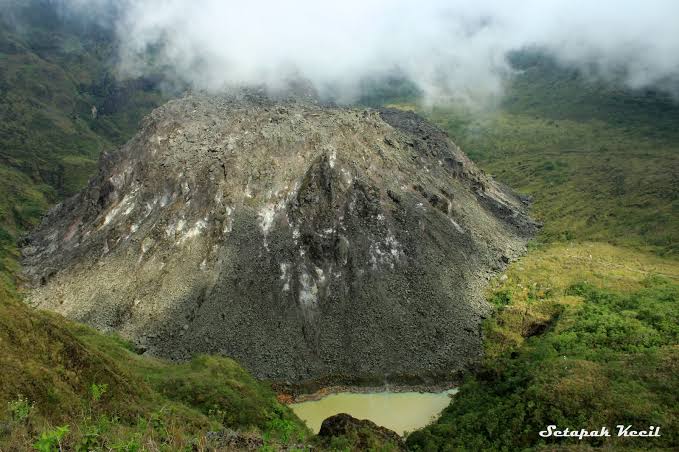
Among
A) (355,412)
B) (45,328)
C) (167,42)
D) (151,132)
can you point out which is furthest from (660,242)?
(167,42)

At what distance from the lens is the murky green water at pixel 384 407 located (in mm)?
46719

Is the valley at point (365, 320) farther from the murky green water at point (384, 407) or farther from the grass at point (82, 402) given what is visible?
the murky green water at point (384, 407)

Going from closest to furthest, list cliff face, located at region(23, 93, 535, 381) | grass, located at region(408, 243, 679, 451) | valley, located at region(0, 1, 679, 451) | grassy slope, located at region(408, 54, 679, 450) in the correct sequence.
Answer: valley, located at region(0, 1, 679, 451)
grass, located at region(408, 243, 679, 451)
grassy slope, located at region(408, 54, 679, 450)
cliff face, located at region(23, 93, 535, 381)

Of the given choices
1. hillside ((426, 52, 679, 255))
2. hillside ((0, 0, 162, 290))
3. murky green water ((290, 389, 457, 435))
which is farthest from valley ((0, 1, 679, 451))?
hillside ((0, 0, 162, 290))

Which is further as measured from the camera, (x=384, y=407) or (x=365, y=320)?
(x=365, y=320)

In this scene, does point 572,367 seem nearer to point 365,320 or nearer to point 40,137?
point 365,320

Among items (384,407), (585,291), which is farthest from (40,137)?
(585,291)

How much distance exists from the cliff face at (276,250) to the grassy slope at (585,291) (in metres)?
7.96

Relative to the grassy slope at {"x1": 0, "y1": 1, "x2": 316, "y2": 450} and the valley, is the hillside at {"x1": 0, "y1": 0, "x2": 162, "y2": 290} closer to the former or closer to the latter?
the valley

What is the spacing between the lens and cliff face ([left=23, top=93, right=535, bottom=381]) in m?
53.2

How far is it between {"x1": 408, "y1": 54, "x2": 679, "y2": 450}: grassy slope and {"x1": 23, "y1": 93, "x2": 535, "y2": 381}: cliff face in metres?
7.96

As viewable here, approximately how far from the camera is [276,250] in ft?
192

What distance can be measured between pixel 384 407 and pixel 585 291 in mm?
29313

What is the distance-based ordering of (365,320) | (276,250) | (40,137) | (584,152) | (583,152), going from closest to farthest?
(365,320) < (276,250) < (584,152) < (583,152) < (40,137)
